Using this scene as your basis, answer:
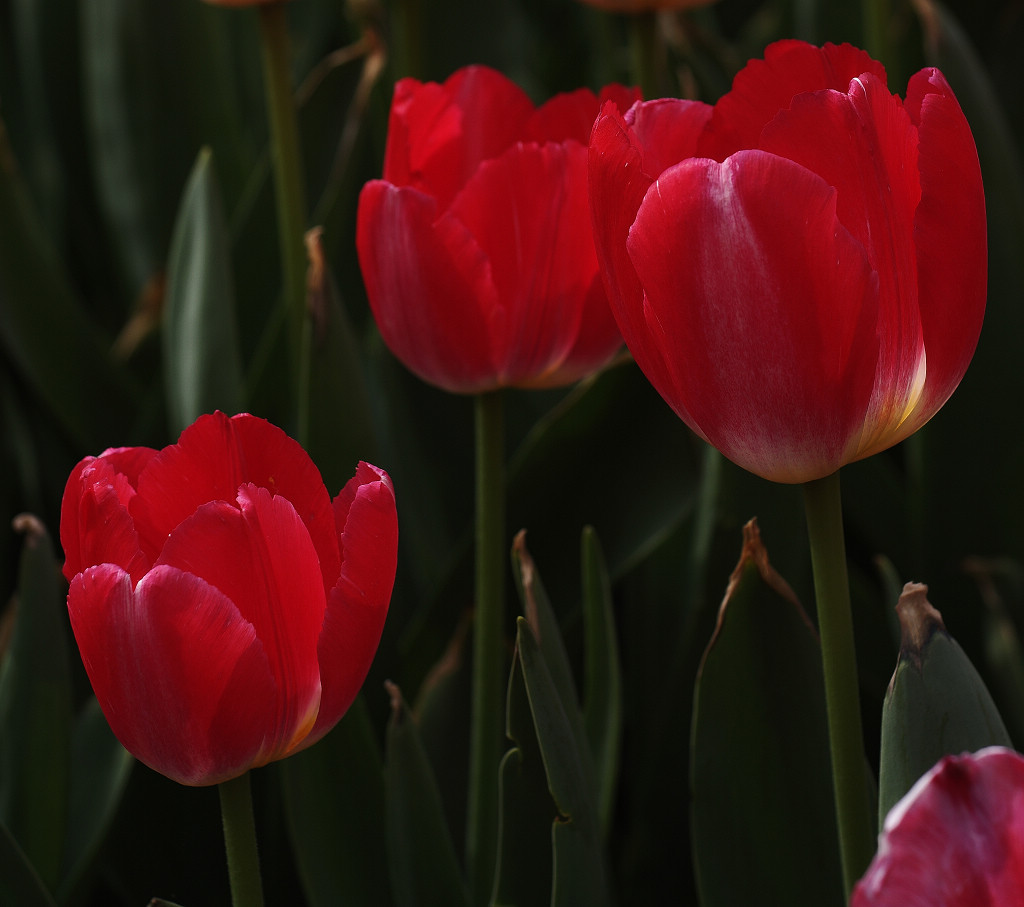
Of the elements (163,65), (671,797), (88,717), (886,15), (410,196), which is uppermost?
(163,65)

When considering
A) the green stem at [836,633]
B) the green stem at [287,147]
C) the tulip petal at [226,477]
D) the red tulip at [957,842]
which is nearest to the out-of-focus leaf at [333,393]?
the green stem at [287,147]

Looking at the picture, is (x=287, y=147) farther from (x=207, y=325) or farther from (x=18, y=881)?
(x=18, y=881)

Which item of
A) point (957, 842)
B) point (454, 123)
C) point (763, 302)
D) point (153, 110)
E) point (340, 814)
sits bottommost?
point (340, 814)

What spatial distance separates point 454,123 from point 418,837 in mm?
309

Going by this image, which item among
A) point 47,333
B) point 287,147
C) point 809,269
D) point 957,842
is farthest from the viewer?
point 47,333

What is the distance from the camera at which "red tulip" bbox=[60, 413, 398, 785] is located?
0.37 m

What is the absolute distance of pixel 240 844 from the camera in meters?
0.39

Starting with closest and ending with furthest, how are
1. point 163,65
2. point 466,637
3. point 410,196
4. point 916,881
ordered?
point 916,881
point 410,196
point 466,637
point 163,65

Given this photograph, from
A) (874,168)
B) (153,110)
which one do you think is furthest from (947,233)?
(153,110)

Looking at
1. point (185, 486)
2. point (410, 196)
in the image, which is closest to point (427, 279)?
point (410, 196)

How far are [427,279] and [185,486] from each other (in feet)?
0.50

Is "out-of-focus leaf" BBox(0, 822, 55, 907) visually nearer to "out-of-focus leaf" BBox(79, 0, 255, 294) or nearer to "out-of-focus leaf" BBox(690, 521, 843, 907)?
"out-of-focus leaf" BBox(690, 521, 843, 907)

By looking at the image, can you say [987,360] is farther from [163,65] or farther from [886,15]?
[163,65]

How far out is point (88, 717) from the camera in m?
0.74
